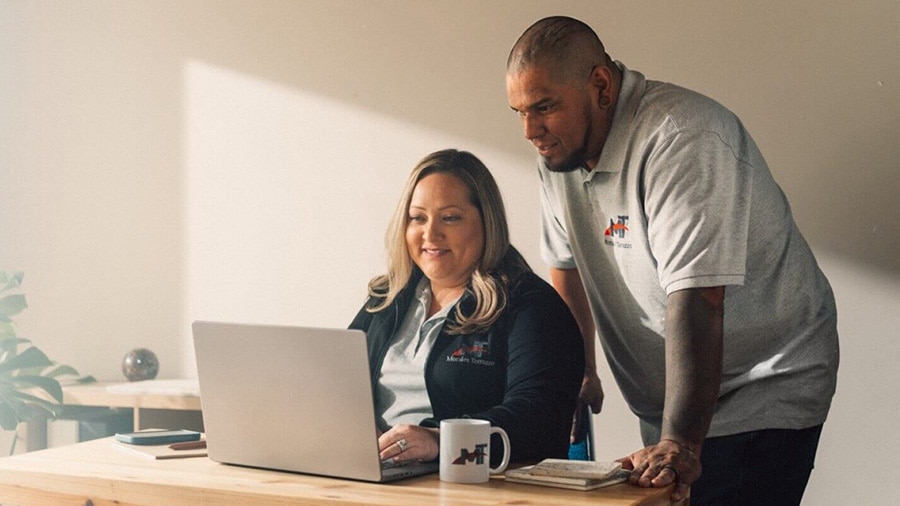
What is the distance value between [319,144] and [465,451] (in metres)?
1.82

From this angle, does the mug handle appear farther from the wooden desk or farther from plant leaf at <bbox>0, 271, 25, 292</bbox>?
plant leaf at <bbox>0, 271, 25, 292</bbox>

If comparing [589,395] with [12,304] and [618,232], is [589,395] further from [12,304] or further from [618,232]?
[12,304]

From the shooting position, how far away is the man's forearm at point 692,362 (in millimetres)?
1717

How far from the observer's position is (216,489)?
1543mm

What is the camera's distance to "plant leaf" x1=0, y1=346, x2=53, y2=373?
3229 millimetres

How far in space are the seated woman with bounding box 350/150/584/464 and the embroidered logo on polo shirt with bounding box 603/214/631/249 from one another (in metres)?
0.16

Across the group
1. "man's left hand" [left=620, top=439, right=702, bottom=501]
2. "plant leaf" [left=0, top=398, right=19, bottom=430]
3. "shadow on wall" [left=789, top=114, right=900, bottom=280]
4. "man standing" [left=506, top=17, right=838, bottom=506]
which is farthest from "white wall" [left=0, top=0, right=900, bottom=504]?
"man's left hand" [left=620, top=439, right=702, bottom=501]

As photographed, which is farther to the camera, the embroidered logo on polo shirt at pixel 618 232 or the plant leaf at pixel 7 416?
the plant leaf at pixel 7 416

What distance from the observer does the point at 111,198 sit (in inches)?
140

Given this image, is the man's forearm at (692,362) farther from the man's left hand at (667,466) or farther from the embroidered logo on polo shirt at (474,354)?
the embroidered logo on polo shirt at (474,354)

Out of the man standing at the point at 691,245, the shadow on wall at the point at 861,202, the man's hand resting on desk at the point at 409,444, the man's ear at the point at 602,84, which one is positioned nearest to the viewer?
the man's hand resting on desk at the point at 409,444

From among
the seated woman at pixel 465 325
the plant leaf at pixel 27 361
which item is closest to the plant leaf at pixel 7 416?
the plant leaf at pixel 27 361

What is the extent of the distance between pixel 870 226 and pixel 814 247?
14 cm

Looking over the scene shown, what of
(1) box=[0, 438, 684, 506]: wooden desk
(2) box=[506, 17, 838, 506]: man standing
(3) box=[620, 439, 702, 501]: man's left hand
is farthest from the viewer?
(2) box=[506, 17, 838, 506]: man standing
